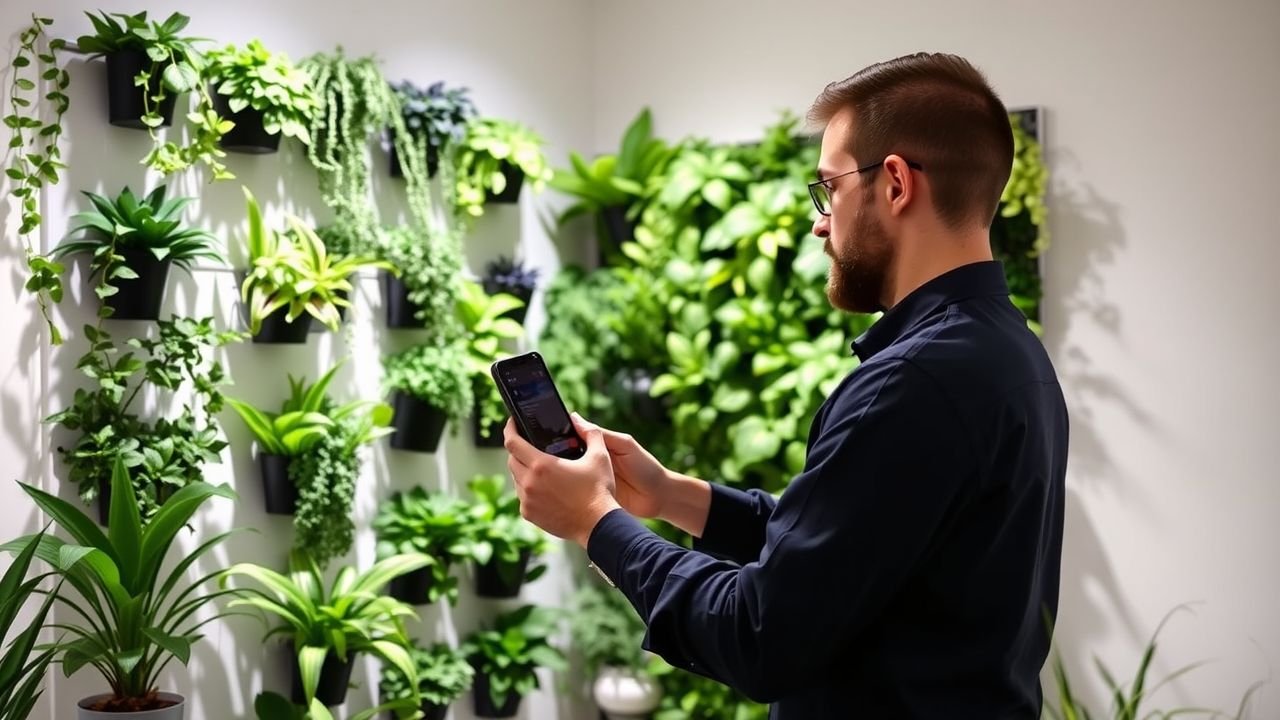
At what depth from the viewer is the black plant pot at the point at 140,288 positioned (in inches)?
103

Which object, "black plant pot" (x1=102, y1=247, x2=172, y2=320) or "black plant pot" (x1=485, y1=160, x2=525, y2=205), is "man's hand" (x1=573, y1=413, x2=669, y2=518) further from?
"black plant pot" (x1=485, y1=160, x2=525, y2=205)

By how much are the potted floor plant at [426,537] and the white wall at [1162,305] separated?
1.67 metres

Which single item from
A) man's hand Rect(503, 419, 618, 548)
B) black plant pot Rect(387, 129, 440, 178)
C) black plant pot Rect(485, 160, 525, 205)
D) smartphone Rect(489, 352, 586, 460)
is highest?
black plant pot Rect(387, 129, 440, 178)

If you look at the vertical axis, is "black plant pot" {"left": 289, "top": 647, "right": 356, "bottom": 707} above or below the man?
below

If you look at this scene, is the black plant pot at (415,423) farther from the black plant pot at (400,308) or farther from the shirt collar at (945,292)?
the shirt collar at (945,292)

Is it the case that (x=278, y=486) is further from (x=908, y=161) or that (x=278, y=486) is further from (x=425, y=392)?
(x=908, y=161)

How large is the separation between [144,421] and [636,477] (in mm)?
1391

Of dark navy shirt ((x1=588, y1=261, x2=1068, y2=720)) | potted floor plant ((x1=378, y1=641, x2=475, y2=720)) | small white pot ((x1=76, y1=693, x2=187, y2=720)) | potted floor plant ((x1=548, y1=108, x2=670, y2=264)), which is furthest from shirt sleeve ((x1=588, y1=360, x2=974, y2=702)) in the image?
potted floor plant ((x1=548, y1=108, x2=670, y2=264))

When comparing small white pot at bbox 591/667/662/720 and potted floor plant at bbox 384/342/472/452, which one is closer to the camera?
potted floor plant at bbox 384/342/472/452

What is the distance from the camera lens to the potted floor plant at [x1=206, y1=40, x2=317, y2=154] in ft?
9.28

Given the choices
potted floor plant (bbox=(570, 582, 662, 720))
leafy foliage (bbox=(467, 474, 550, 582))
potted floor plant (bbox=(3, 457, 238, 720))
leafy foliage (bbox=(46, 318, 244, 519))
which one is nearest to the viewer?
potted floor plant (bbox=(3, 457, 238, 720))

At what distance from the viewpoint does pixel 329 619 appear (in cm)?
289

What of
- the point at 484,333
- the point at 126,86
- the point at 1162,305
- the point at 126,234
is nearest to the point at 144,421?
the point at 126,234

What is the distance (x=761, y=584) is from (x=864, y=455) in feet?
0.60
